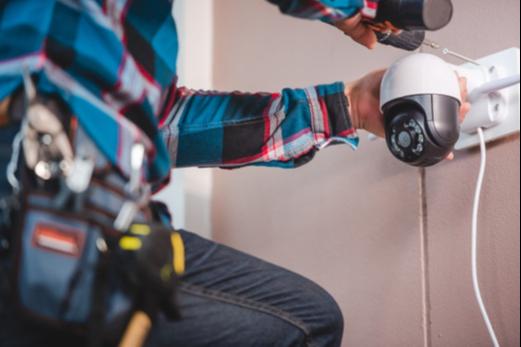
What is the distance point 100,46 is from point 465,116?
0.52 metres

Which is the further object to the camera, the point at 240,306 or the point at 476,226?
the point at 476,226

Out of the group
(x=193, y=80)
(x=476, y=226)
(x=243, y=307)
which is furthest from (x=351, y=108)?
(x=193, y=80)

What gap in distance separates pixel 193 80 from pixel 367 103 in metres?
0.63

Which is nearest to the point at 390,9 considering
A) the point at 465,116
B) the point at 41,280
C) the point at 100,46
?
the point at 465,116

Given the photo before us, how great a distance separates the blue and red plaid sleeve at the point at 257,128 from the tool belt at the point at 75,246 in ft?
1.08

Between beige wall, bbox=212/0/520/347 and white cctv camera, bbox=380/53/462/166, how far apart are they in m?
0.11

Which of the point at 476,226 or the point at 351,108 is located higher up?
the point at 351,108

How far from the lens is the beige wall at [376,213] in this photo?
2.67 ft

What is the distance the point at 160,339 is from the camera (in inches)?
23.0

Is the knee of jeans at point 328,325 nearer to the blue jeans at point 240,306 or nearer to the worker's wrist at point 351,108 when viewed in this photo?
the blue jeans at point 240,306

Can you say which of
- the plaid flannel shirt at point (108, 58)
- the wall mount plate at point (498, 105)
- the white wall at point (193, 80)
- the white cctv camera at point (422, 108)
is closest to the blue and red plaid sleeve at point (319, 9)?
the plaid flannel shirt at point (108, 58)

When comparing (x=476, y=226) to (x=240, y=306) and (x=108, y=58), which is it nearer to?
(x=240, y=306)

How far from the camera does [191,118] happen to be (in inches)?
32.4

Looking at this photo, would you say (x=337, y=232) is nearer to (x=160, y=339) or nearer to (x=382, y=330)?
(x=382, y=330)
